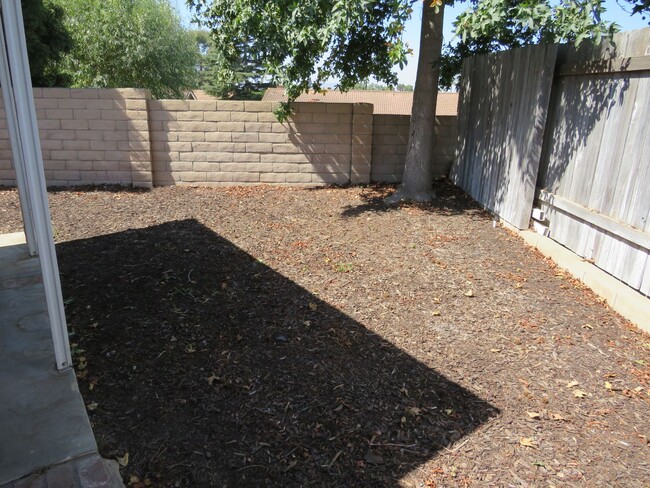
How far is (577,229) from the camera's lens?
4.99 m

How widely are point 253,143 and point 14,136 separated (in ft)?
15.3

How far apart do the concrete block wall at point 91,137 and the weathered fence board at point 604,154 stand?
6204 millimetres

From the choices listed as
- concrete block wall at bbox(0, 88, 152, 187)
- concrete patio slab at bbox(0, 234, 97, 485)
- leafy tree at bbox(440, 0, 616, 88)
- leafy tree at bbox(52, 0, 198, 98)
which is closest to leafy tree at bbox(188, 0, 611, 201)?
leafy tree at bbox(440, 0, 616, 88)

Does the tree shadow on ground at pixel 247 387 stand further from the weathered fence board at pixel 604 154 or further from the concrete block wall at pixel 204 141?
the concrete block wall at pixel 204 141

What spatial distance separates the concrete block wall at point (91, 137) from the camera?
8.11 meters

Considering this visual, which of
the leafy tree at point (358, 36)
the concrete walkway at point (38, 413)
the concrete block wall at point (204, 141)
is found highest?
the leafy tree at point (358, 36)

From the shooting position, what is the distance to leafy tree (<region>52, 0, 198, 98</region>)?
1786cm

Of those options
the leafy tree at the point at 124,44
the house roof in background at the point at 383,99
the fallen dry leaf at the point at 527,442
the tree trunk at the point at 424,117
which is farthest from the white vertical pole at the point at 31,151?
the house roof in background at the point at 383,99

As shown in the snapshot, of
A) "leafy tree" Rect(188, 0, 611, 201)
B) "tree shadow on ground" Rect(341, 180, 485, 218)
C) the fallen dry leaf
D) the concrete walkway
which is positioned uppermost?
"leafy tree" Rect(188, 0, 611, 201)

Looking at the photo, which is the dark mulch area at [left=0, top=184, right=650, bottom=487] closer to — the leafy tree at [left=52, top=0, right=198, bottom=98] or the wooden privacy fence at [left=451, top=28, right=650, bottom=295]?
the wooden privacy fence at [left=451, top=28, right=650, bottom=295]

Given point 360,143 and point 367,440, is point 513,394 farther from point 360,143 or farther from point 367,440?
point 360,143

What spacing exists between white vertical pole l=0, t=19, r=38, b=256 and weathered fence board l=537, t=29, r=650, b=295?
14.8 feet

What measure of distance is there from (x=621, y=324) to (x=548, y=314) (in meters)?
0.54

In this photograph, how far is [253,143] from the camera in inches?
336
